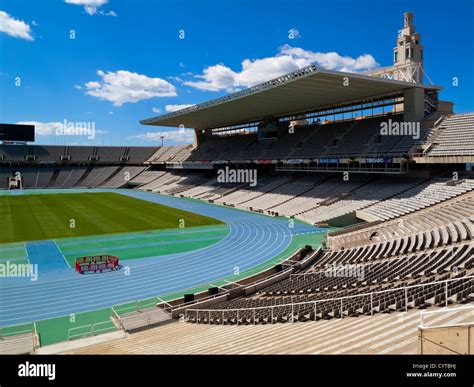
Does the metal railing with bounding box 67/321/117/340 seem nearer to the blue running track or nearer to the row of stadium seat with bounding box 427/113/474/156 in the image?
the blue running track

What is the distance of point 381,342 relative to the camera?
19.5 ft

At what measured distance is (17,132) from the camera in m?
76.6

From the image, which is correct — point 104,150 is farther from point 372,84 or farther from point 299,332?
point 299,332

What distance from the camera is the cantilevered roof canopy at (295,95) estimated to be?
30.4 metres

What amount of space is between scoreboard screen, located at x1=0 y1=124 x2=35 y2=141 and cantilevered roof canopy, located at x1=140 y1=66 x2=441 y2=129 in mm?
36504

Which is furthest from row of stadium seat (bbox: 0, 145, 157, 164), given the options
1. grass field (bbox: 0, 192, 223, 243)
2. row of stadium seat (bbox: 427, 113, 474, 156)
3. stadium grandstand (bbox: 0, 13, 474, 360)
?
row of stadium seat (bbox: 427, 113, 474, 156)

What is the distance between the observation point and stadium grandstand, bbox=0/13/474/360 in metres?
8.12

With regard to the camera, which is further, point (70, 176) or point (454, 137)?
point (70, 176)

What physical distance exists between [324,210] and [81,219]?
22493 mm

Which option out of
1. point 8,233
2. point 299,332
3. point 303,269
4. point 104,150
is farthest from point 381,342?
point 104,150

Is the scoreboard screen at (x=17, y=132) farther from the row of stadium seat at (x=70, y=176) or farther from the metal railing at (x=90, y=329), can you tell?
the metal railing at (x=90, y=329)

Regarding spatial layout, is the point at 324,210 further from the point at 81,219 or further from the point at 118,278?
the point at 81,219

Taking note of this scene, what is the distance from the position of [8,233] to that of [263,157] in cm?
3180

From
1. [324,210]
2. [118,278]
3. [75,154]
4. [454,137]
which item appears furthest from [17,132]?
[454,137]
